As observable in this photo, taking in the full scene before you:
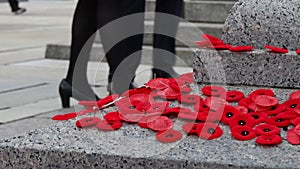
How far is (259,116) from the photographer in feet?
7.66

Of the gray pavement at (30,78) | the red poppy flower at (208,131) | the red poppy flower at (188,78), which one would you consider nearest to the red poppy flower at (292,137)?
the red poppy flower at (208,131)

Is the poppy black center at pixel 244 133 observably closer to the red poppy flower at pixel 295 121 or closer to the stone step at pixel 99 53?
the red poppy flower at pixel 295 121

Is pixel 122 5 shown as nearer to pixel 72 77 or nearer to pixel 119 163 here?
pixel 72 77

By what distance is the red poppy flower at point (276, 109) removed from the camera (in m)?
2.38

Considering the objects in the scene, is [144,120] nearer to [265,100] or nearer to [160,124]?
[160,124]

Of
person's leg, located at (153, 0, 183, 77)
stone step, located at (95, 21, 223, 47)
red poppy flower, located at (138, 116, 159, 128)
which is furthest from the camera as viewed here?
stone step, located at (95, 21, 223, 47)

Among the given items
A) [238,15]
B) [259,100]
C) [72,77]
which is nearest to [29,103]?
[72,77]

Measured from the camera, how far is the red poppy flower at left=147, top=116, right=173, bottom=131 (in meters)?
2.24

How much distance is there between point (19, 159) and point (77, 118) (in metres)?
0.39

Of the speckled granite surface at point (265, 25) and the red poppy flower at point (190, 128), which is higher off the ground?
the speckled granite surface at point (265, 25)

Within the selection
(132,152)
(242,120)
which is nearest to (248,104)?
(242,120)

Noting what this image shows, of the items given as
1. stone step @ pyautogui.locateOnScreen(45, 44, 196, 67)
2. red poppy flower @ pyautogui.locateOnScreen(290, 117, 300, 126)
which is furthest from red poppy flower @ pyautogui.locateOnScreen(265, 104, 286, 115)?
stone step @ pyautogui.locateOnScreen(45, 44, 196, 67)

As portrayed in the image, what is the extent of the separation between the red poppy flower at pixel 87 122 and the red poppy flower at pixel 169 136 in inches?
9.7

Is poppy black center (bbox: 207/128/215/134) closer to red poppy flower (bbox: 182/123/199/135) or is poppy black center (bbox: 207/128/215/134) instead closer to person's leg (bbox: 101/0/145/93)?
red poppy flower (bbox: 182/123/199/135)
